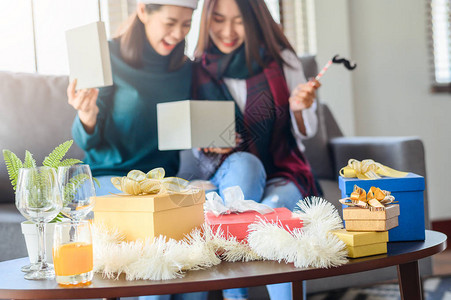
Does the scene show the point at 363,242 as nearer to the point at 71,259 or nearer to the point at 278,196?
the point at 71,259

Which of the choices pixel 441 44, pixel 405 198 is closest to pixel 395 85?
pixel 441 44

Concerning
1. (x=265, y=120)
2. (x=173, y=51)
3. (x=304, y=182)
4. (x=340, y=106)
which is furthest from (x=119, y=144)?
(x=340, y=106)

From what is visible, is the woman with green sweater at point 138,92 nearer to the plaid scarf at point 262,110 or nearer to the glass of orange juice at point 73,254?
the plaid scarf at point 262,110

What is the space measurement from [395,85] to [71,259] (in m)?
2.45

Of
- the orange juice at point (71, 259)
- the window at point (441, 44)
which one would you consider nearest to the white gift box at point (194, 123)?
the orange juice at point (71, 259)

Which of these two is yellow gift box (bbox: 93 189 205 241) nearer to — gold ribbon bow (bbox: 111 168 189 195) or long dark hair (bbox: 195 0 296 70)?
Answer: gold ribbon bow (bbox: 111 168 189 195)

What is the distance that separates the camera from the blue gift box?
905 millimetres

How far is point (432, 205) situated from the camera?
2.85m

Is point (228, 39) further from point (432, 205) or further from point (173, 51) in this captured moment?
point (432, 205)

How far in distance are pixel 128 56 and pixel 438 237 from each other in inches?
47.5

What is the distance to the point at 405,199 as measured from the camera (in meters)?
0.93

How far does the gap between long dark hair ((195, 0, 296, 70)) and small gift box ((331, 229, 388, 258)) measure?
1.17m

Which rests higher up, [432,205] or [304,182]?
[304,182]

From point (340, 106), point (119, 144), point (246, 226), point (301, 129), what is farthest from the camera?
Answer: point (340, 106)
